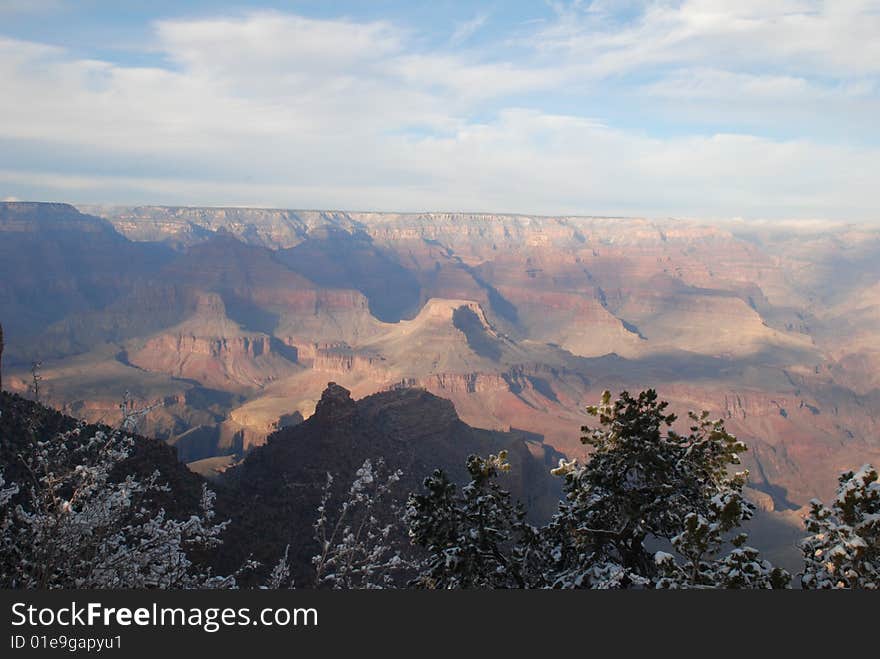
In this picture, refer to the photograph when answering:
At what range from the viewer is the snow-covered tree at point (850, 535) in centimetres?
828

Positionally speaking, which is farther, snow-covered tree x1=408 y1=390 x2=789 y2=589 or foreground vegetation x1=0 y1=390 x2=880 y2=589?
snow-covered tree x1=408 y1=390 x2=789 y2=589

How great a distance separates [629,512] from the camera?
10656 mm

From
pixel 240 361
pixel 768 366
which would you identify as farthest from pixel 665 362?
pixel 240 361

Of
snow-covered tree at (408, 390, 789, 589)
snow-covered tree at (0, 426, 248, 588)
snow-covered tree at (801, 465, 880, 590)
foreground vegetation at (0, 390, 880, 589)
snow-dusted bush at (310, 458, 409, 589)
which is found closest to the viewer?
snow-covered tree at (801, 465, 880, 590)

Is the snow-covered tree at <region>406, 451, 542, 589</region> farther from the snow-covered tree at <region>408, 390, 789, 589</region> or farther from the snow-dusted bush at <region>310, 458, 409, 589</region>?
the snow-dusted bush at <region>310, 458, 409, 589</region>

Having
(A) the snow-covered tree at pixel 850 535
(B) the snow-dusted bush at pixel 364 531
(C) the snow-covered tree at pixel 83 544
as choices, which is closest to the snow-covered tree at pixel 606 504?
(B) the snow-dusted bush at pixel 364 531

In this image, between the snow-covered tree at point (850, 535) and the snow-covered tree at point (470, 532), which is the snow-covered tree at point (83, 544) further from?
the snow-covered tree at point (850, 535)

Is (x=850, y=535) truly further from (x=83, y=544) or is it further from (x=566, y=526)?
(x=83, y=544)

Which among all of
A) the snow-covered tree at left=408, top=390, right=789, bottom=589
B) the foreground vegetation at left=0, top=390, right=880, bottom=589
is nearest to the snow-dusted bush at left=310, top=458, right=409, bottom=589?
the foreground vegetation at left=0, top=390, right=880, bottom=589

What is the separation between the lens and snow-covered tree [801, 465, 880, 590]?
8281 millimetres

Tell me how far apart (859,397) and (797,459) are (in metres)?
58.7

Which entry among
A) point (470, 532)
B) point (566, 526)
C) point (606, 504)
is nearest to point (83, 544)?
point (470, 532)

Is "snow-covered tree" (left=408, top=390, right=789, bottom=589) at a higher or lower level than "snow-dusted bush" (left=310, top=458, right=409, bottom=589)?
higher

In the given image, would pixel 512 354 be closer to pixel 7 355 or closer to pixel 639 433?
pixel 7 355
